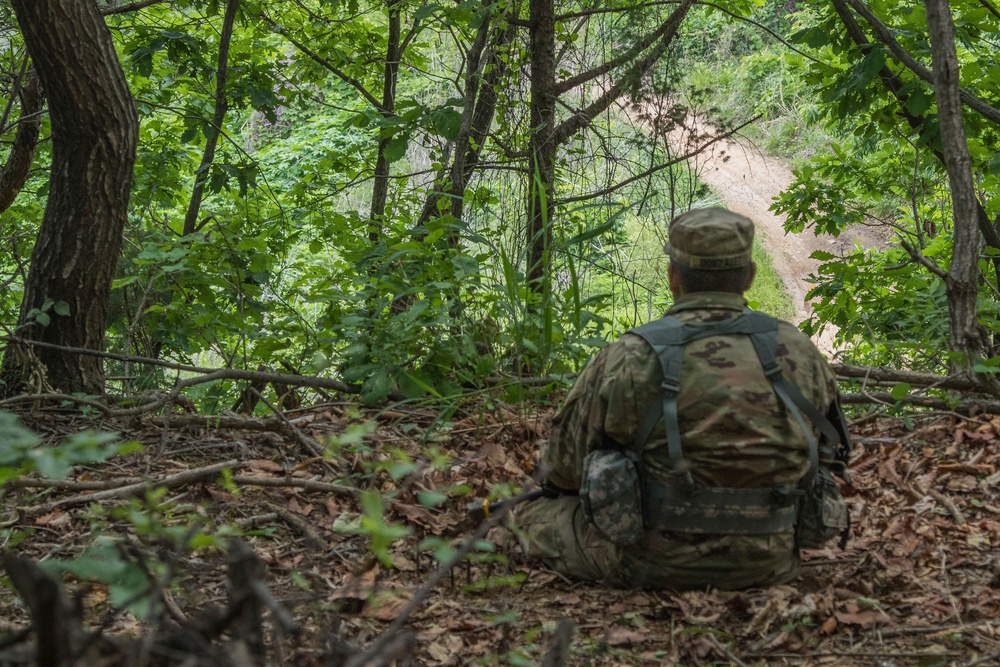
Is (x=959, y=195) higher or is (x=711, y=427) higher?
(x=959, y=195)

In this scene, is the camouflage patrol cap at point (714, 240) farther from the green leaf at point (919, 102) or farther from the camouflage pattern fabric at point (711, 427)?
the green leaf at point (919, 102)

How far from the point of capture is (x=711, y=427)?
2979 mm

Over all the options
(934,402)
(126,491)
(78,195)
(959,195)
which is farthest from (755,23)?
(126,491)

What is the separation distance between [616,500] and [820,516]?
69cm

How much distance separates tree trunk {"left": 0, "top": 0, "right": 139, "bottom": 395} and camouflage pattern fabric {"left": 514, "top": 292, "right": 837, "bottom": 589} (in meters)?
3.03

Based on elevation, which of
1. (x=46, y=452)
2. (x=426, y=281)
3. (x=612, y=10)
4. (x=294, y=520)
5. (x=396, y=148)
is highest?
(x=612, y=10)

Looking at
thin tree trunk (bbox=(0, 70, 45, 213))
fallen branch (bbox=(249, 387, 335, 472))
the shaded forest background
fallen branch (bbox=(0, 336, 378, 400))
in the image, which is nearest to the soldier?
the shaded forest background

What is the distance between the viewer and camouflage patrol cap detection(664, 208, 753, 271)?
3051 mm

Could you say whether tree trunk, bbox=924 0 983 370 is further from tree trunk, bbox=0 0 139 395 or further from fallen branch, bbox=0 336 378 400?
tree trunk, bbox=0 0 139 395

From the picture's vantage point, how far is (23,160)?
7.16 m

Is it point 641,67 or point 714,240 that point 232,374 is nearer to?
point 714,240

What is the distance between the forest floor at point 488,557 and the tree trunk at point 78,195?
19.6 inches

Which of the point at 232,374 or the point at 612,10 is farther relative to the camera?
the point at 612,10

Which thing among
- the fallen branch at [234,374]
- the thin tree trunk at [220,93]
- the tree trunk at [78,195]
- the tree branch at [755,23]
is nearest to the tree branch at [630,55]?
the tree branch at [755,23]
